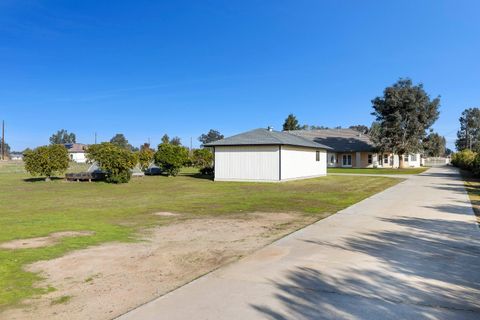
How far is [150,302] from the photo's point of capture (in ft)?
14.6

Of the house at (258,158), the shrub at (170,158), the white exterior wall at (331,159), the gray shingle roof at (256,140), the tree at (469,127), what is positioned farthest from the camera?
the tree at (469,127)

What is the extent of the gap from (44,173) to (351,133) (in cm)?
4702

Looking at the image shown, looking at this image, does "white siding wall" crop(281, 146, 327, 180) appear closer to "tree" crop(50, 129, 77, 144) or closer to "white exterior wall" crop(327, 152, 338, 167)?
"white exterior wall" crop(327, 152, 338, 167)

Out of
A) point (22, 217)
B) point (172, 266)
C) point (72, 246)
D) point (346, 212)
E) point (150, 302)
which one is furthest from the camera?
point (346, 212)

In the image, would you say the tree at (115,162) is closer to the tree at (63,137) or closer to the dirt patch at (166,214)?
the dirt patch at (166,214)

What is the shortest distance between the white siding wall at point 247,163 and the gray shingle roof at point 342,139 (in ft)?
98.2

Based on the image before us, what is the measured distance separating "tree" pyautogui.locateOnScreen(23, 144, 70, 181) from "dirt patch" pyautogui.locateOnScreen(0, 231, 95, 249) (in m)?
18.6

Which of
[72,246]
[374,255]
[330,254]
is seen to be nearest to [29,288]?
[72,246]

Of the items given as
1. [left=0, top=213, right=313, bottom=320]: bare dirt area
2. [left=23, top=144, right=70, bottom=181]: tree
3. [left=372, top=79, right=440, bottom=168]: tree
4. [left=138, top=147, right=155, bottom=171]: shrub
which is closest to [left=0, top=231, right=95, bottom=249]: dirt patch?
[left=0, top=213, right=313, bottom=320]: bare dirt area

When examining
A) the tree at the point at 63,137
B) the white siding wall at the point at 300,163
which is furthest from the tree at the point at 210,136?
the white siding wall at the point at 300,163

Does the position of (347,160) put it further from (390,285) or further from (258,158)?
(390,285)

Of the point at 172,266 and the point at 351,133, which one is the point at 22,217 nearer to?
the point at 172,266

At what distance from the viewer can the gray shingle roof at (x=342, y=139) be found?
54.7m

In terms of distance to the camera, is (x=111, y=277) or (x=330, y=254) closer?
(x=111, y=277)
